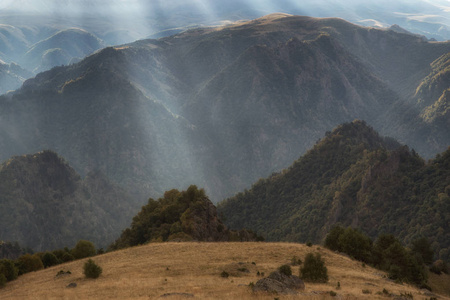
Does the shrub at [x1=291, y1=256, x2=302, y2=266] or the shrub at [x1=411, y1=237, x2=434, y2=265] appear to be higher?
the shrub at [x1=291, y1=256, x2=302, y2=266]

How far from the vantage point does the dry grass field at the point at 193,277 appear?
38.4m

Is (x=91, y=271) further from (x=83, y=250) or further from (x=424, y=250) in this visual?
(x=424, y=250)

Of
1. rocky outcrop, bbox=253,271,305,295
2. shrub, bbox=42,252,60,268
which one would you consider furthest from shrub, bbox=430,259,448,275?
shrub, bbox=42,252,60,268

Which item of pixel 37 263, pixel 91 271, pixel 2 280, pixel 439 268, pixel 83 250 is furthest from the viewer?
pixel 83 250

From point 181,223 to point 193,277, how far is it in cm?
5065

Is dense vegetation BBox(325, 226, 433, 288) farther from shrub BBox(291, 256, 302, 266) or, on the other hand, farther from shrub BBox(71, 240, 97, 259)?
shrub BBox(71, 240, 97, 259)

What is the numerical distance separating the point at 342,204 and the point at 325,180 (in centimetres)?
3344

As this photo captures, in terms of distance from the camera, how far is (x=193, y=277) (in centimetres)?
4569

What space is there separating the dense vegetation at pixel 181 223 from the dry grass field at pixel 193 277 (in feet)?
82.3

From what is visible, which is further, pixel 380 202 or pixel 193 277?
pixel 380 202

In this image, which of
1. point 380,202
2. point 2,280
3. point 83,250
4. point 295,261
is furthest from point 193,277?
point 380,202

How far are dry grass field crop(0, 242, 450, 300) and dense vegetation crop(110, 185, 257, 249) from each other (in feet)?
82.3

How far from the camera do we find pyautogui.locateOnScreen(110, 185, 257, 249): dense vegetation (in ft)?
306

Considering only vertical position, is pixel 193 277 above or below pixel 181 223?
below
